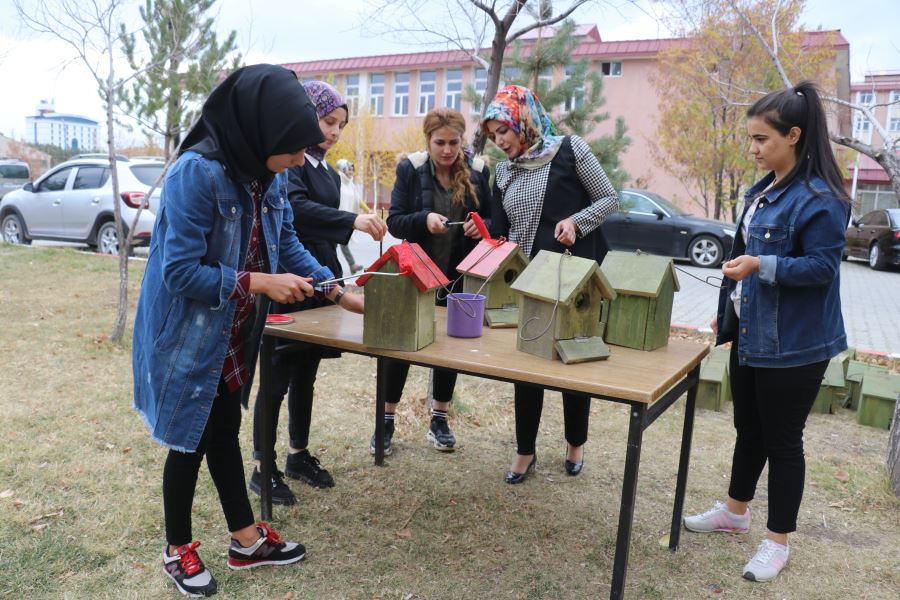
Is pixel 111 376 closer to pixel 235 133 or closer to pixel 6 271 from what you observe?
pixel 235 133

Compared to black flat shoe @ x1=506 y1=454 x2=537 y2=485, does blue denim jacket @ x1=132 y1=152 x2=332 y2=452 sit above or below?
above

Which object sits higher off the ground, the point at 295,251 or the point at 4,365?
the point at 295,251

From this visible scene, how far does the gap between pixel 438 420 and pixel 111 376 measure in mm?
2236

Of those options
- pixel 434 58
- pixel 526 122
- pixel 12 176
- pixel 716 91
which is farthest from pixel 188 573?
pixel 434 58

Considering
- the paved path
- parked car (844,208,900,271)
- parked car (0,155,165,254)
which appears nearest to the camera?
the paved path

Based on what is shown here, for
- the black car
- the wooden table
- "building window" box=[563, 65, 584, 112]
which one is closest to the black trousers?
the wooden table

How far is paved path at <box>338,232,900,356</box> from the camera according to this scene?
21.1 feet

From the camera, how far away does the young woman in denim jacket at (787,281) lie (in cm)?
212

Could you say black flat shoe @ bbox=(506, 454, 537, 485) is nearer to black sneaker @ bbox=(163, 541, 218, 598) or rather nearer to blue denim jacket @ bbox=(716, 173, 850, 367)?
blue denim jacket @ bbox=(716, 173, 850, 367)

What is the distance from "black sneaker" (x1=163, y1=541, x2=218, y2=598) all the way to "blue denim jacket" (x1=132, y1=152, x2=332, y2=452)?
0.46 m

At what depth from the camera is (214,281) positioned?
184cm

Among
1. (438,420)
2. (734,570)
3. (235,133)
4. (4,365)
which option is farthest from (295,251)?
(4,365)

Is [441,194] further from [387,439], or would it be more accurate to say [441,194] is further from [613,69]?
[613,69]

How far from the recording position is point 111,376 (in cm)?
441
